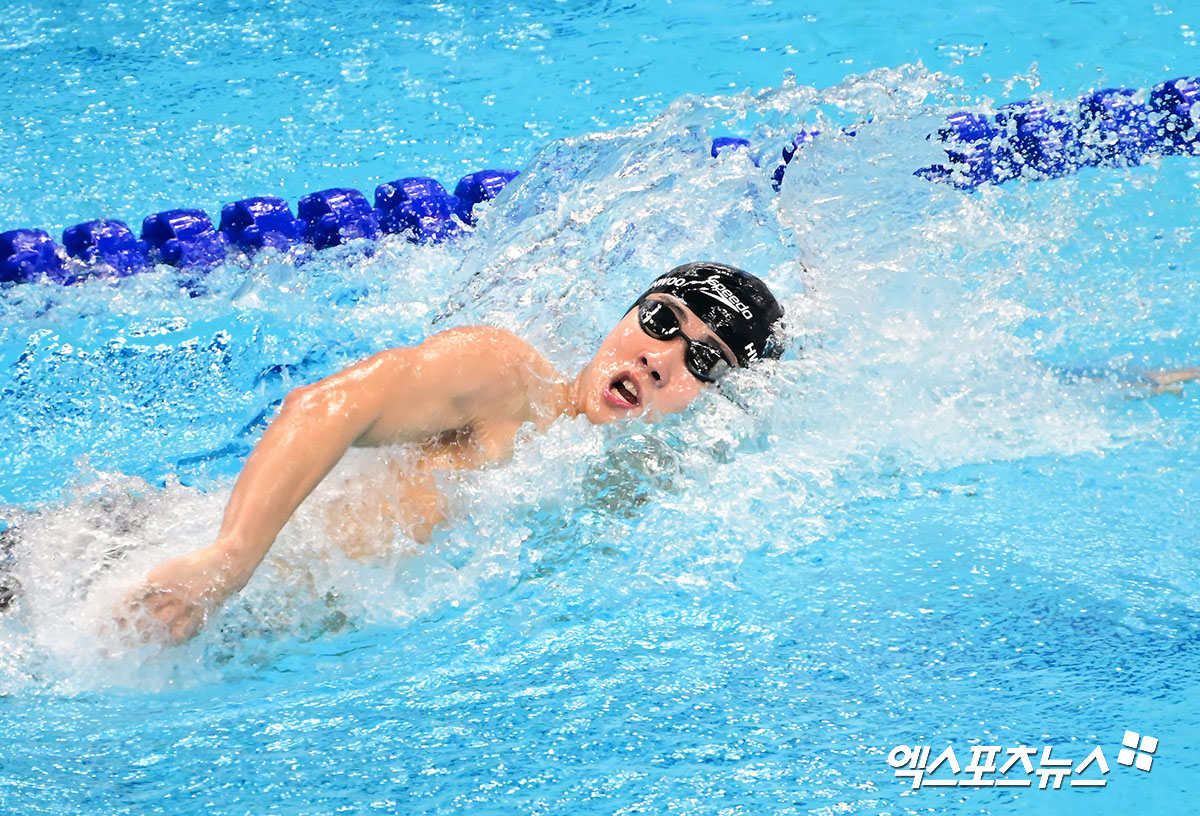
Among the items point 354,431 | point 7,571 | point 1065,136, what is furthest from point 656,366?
point 1065,136

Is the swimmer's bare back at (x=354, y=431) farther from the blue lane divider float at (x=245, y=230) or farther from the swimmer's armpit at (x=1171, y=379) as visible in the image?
the blue lane divider float at (x=245, y=230)

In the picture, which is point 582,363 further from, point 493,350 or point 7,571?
point 7,571

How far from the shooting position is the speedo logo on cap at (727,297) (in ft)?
8.31

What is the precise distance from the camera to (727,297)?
8.34ft

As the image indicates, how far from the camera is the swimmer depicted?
182 centimetres

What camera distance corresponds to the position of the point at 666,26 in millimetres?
5719

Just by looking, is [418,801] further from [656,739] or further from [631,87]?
[631,87]

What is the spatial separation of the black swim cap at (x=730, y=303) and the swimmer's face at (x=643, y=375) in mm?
33

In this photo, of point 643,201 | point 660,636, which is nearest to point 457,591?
point 660,636

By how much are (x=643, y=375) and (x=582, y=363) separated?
542 millimetres

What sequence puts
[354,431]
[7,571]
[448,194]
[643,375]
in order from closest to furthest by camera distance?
[354,431]
[7,571]
[643,375]
[448,194]

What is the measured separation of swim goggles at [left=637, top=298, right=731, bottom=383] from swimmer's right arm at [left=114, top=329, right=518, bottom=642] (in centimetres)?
47

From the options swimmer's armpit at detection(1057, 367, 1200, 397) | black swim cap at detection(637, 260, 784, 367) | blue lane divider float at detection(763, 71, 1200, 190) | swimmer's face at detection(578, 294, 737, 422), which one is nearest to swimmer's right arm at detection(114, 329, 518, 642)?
swimmer's face at detection(578, 294, 737, 422)

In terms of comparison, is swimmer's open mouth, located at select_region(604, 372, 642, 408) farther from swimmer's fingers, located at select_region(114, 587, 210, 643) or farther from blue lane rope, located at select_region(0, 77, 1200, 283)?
blue lane rope, located at select_region(0, 77, 1200, 283)
